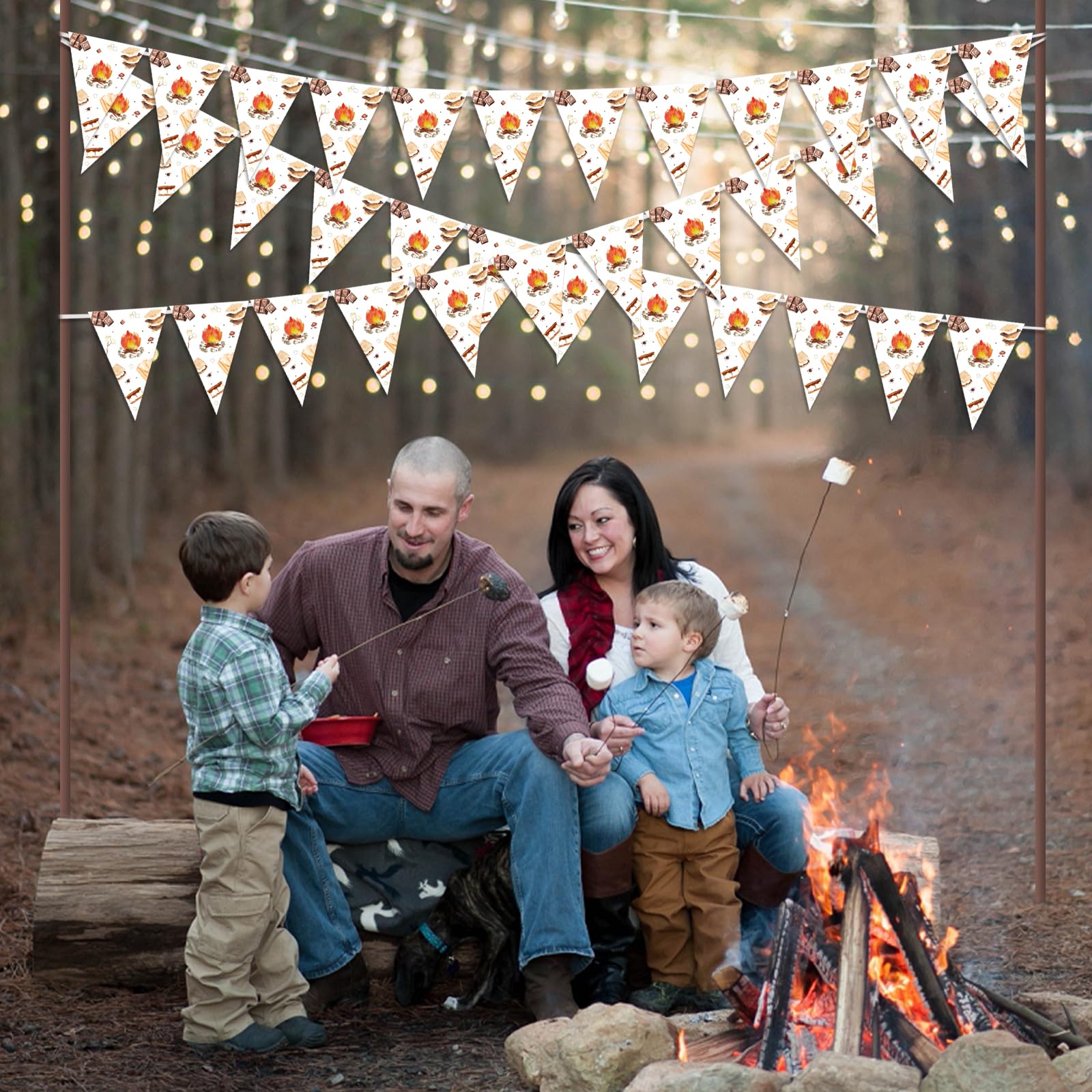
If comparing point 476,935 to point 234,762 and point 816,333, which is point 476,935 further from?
point 816,333

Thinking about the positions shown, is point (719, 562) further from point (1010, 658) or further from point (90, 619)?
point (90, 619)

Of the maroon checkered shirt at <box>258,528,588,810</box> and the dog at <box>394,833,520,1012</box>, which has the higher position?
the maroon checkered shirt at <box>258,528,588,810</box>

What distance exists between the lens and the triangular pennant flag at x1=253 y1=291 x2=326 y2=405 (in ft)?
14.3

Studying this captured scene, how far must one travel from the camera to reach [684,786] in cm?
379

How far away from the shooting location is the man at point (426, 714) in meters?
3.73

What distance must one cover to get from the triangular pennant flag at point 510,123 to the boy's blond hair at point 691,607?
135 cm

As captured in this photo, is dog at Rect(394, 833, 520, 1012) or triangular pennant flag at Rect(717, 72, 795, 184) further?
triangular pennant flag at Rect(717, 72, 795, 184)

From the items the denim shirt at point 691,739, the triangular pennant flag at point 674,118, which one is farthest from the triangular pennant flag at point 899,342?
the denim shirt at point 691,739

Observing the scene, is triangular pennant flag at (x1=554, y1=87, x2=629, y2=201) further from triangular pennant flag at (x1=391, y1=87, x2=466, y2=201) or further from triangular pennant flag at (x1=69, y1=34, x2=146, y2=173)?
triangular pennant flag at (x1=69, y1=34, x2=146, y2=173)

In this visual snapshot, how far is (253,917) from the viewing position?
3555mm

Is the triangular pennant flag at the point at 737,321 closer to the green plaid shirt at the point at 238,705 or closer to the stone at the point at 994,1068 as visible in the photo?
the green plaid shirt at the point at 238,705

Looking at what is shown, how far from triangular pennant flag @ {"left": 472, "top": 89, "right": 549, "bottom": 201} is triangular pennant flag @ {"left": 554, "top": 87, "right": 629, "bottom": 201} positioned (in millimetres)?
88

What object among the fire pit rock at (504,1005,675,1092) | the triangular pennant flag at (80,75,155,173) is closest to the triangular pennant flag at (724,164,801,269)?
the triangular pennant flag at (80,75,155,173)

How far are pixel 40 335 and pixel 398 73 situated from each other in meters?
6.56
